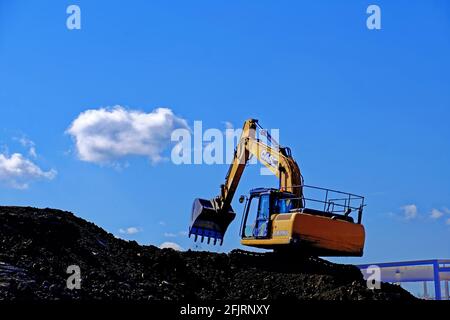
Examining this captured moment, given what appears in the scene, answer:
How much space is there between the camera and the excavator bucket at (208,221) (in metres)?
20.6

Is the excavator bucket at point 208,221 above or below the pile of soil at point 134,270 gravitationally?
above

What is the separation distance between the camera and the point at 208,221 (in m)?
20.8

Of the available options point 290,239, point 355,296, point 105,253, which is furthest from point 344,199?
point 105,253

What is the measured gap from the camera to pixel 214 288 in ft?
58.1

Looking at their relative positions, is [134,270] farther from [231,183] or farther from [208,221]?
[231,183]

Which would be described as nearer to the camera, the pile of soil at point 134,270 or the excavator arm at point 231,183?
the pile of soil at point 134,270

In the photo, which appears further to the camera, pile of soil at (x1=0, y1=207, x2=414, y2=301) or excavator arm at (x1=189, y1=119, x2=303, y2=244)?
excavator arm at (x1=189, y1=119, x2=303, y2=244)

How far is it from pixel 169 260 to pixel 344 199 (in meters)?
5.30

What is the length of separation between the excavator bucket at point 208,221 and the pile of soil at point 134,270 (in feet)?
2.28

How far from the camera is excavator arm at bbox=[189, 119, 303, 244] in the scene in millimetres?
19922

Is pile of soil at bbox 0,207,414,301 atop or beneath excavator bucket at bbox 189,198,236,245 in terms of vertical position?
beneath

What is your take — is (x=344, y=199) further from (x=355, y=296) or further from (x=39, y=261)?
(x=39, y=261)

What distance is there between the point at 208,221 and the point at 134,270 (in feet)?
13.4

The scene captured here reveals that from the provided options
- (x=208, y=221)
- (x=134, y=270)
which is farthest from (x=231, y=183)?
(x=134, y=270)
